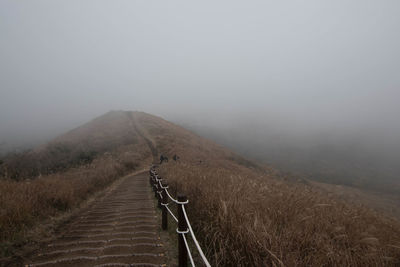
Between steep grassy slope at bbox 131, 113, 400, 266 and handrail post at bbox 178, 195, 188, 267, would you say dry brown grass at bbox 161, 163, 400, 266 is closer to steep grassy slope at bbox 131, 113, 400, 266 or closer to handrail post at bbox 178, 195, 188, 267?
steep grassy slope at bbox 131, 113, 400, 266

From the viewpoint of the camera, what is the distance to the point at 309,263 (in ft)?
7.84

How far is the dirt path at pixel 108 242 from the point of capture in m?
3.45

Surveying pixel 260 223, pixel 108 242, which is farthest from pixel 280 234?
pixel 108 242

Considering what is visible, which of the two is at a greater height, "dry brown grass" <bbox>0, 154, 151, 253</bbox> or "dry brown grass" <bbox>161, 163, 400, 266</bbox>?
"dry brown grass" <bbox>161, 163, 400, 266</bbox>

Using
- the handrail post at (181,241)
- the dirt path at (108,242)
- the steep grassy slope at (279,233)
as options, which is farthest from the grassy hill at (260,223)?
the dirt path at (108,242)

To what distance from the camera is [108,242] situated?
4.10 meters

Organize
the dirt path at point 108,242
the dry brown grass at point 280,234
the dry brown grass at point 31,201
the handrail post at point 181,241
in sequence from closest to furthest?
the dry brown grass at point 280,234 → the handrail post at point 181,241 → the dirt path at point 108,242 → the dry brown grass at point 31,201

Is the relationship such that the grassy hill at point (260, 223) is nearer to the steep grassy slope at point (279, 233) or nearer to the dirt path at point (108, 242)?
the steep grassy slope at point (279, 233)

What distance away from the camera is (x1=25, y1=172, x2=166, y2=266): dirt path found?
11.3 ft

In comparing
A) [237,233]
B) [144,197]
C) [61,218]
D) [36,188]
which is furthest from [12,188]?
[237,233]

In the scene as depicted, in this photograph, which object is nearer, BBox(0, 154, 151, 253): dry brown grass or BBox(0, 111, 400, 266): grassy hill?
BBox(0, 111, 400, 266): grassy hill

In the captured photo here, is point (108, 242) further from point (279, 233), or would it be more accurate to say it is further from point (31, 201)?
point (279, 233)

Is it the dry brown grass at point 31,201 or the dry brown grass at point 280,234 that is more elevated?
the dry brown grass at point 280,234

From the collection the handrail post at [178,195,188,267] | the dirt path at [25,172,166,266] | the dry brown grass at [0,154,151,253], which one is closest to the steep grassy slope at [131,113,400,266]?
the handrail post at [178,195,188,267]
